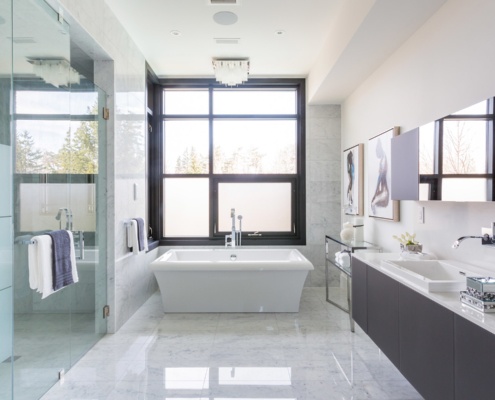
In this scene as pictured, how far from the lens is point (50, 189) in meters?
2.36

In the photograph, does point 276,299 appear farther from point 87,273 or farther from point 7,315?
point 7,315

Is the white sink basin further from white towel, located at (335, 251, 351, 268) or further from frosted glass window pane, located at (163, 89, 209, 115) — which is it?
frosted glass window pane, located at (163, 89, 209, 115)

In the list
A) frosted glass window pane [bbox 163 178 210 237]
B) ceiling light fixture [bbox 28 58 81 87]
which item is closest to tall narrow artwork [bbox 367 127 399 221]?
frosted glass window pane [bbox 163 178 210 237]

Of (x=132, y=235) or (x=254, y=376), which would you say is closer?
(x=254, y=376)

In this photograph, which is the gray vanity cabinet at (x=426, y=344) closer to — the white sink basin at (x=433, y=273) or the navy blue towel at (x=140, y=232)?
the white sink basin at (x=433, y=273)

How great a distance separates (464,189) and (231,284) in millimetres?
2475

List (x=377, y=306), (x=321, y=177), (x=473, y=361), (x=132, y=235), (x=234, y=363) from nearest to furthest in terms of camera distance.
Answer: (x=473, y=361)
(x=377, y=306)
(x=234, y=363)
(x=132, y=235)
(x=321, y=177)

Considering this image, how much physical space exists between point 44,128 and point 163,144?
105 inches

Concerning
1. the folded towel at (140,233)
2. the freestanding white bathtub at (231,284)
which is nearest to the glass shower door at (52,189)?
the folded towel at (140,233)

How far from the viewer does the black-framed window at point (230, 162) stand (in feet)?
16.1

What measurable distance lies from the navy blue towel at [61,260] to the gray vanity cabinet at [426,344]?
85.1 inches

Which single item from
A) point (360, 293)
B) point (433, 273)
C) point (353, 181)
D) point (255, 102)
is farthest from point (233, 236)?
point (433, 273)

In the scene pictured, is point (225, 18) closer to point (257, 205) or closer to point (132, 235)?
point (132, 235)

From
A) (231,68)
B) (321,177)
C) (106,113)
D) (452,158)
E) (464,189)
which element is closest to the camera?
(464,189)
